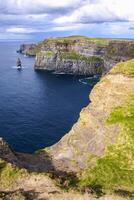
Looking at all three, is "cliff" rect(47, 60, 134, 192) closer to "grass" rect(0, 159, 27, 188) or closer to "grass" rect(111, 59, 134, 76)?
"grass" rect(111, 59, 134, 76)

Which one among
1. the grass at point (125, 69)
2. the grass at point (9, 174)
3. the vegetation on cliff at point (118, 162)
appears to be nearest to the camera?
the grass at point (9, 174)

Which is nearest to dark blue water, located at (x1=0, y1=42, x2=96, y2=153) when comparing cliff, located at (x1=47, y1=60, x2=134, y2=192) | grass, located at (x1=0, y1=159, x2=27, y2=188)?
cliff, located at (x1=47, y1=60, x2=134, y2=192)

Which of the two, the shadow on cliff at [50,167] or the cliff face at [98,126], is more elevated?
the cliff face at [98,126]

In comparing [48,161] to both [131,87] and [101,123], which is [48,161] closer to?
[101,123]

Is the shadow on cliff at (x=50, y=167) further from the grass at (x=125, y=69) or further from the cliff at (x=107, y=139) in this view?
the grass at (x=125, y=69)

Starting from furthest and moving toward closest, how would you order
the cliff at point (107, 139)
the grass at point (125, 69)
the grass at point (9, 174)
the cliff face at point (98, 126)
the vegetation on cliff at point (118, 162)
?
the grass at point (125, 69) < the cliff face at point (98, 126) < the cliff at point (107, 139) < the vegetation on cliff at point (118, 162) < the grass at point (9, 174)

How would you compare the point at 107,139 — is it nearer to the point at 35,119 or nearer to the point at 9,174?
the point at 9,174

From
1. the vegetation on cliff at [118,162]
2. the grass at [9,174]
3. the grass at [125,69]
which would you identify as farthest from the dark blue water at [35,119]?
the grass at [9,174]

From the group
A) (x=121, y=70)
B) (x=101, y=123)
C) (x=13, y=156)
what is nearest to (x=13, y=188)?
(x=13, y=156)

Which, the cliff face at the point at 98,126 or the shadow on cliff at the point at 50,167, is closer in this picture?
the shadow on cliff at the point at 50,167
